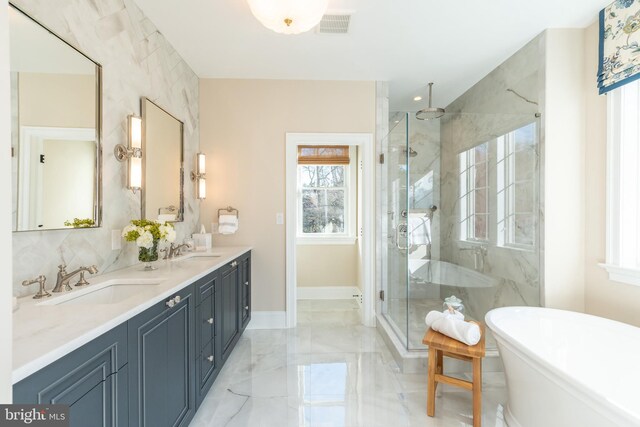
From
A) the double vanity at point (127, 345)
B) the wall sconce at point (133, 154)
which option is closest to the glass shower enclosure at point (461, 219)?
the double vanity at point (127, 345)

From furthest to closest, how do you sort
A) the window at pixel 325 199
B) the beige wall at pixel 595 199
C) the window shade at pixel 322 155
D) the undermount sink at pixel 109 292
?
the window at pixel 325 199 → the window shade at pixel 322 155 → the beige wall at pixel 595 199 → the undermount sink at pixel 109 292

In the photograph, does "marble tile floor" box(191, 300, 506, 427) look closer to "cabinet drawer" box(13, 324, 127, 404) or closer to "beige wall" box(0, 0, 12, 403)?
"cabinet drawer" box(13, 324, 127, 404)

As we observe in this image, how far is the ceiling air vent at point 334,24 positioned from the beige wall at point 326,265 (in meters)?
2.83

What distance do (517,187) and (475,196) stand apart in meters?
0.41

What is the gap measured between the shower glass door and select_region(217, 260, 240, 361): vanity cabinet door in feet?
4.75

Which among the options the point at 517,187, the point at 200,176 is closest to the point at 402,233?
the point at 517,187

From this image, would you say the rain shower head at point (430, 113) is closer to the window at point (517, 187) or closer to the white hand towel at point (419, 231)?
the window at point (517, 187)

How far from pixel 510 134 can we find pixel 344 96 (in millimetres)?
1675

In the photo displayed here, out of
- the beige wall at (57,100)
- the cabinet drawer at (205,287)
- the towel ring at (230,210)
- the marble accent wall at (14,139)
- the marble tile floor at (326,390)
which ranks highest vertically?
the beige wall at (57,100)

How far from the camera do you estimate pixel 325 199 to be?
4.63 m

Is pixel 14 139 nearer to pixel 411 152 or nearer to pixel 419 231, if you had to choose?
pixel 411 152

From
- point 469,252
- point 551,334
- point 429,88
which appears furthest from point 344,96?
point 551,334

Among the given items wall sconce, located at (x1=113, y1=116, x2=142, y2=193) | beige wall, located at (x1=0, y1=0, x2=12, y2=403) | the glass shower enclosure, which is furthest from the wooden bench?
wall sconce, located at (x1=113, y1=116, x2=142, y2=193)

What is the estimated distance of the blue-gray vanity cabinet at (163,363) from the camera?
1.18 metres
